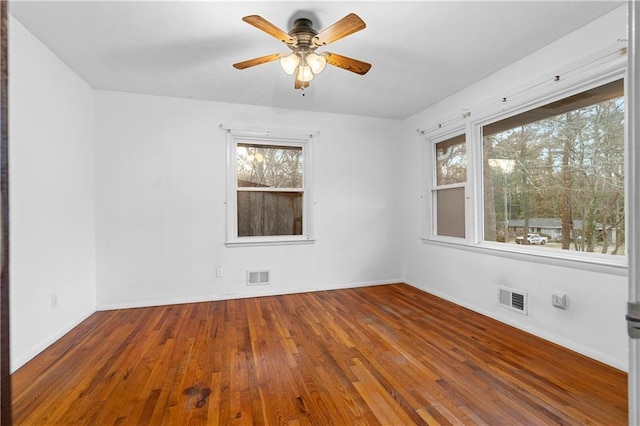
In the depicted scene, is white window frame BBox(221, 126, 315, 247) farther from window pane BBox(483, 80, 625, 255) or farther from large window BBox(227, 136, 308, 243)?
window pane BBox(483, 80, 625, 255)

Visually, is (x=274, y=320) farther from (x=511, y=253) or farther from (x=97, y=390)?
(x=511, y=253)

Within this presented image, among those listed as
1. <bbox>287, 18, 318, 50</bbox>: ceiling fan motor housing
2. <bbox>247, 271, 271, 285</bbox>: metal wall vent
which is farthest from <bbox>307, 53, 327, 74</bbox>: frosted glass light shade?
<bbox>247, 271, 271, 285</bbox>: metal wall vent

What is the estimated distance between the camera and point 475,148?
10.9 ft

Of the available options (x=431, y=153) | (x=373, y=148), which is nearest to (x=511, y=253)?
(x=431, y=153)

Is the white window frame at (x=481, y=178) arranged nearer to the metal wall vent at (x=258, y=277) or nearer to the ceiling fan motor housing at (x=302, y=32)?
the ceiling fan motor housing at (x=302, y=32)

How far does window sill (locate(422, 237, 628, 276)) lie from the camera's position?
2.14 m

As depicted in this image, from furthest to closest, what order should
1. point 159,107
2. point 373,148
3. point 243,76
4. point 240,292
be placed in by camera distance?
point 373,148 → point 240,292 → point 159,107 → point 243,76

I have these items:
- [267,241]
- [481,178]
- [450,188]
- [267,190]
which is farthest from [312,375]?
[450,188]

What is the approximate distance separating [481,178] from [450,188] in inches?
19.6

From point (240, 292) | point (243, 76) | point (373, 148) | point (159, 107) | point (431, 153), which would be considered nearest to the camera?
point (243, 76)

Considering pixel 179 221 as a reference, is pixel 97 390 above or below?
below

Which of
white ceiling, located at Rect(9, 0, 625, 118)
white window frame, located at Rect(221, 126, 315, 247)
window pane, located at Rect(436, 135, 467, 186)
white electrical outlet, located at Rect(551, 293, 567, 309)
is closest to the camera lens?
white ceiling, located at Rect(9, 0, 625, 118)

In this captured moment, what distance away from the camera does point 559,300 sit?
8.02ft

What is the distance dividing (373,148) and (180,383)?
370cm
